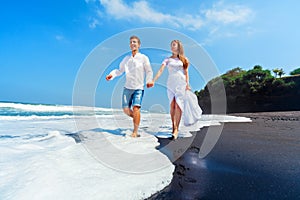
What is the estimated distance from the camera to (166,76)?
10.3ft

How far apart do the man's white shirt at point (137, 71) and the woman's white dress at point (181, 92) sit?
37cm

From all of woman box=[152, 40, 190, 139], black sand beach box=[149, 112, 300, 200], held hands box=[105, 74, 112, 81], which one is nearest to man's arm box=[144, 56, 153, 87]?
woman box=[152, 40, 190, 139]

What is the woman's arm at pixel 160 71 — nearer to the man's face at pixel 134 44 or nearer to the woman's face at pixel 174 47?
the woman's face at pixel 174 47

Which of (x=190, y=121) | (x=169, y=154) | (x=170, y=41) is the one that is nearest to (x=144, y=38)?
(x=170, y=41)

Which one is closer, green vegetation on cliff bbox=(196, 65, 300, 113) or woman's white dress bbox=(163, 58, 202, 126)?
woman's white dress bbox=(163, 58, 202, 126)

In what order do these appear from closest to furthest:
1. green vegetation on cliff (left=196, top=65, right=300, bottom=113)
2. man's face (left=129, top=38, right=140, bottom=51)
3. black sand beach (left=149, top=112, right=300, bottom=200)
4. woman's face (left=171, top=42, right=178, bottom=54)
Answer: black sand beach (left=149, top=112, right=300, bottom=200) < man's face (left=129, top=38, right=140, bottom=51) < woman's face (left=171, top=42, right=178, bottom=54) < green vegetation on cliff (left=196, top=65, right=300, bottom=113)

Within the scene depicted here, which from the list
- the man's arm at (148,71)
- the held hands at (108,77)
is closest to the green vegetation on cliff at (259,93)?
the man's arm at (148,71)

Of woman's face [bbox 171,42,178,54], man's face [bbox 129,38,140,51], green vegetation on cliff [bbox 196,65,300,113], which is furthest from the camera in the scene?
green vegetation on cliff [bbox 196,65,300,113]

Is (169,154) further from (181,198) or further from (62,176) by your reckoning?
(62,176)

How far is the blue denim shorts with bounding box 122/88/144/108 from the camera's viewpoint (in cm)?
295

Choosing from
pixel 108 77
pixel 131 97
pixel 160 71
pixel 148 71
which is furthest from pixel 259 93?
pixel 108 77

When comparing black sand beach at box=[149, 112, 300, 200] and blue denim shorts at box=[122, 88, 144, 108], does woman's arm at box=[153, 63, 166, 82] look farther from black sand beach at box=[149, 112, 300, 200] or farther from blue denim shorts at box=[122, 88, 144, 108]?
black sand beach at box=[149, 112, 300, 200]

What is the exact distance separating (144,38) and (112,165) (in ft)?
6.96

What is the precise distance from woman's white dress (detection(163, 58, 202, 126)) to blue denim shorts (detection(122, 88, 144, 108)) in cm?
57
